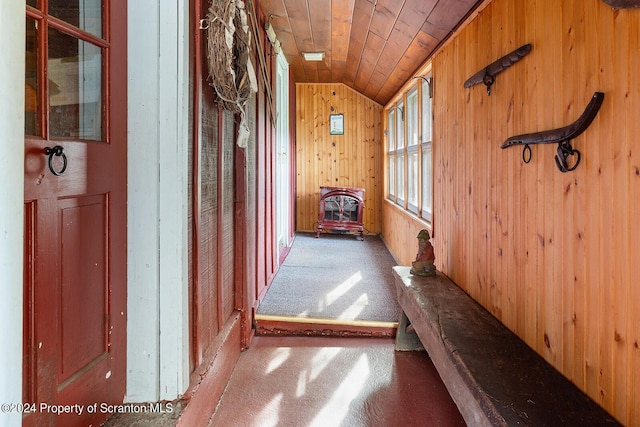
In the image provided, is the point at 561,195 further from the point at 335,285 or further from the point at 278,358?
the point at 335,285

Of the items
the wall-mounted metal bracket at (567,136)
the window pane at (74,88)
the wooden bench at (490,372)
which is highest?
the window pane at (74,88)

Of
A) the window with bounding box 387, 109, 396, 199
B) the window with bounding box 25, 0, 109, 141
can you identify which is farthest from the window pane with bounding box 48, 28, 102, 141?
the window with bounding box 387, 109, 396, 199

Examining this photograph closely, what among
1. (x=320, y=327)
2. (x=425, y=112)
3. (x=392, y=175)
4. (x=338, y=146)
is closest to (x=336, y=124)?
(x=338, y=146)

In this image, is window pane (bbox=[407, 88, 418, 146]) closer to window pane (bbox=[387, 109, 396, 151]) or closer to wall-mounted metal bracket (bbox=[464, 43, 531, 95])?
window pane (bbox=[387, 109, 396, 151])

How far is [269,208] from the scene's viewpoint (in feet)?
11.9

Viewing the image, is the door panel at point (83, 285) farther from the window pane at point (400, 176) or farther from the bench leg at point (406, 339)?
the window pane at point (400, 176)

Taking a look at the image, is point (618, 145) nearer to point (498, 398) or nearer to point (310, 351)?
point (498, 398)

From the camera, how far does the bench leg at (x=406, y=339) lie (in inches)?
97.6

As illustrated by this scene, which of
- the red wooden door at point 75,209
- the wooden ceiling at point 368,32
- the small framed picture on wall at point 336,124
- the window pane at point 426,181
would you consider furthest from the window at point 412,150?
the red wooden door at point 75,209

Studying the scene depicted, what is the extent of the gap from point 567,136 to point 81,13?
1.48 metres

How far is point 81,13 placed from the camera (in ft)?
3.75

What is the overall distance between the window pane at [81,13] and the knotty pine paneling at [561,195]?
146 cm

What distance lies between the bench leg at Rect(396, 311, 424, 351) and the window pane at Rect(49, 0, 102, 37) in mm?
2108

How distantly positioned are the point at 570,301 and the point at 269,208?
2677 millimetres
